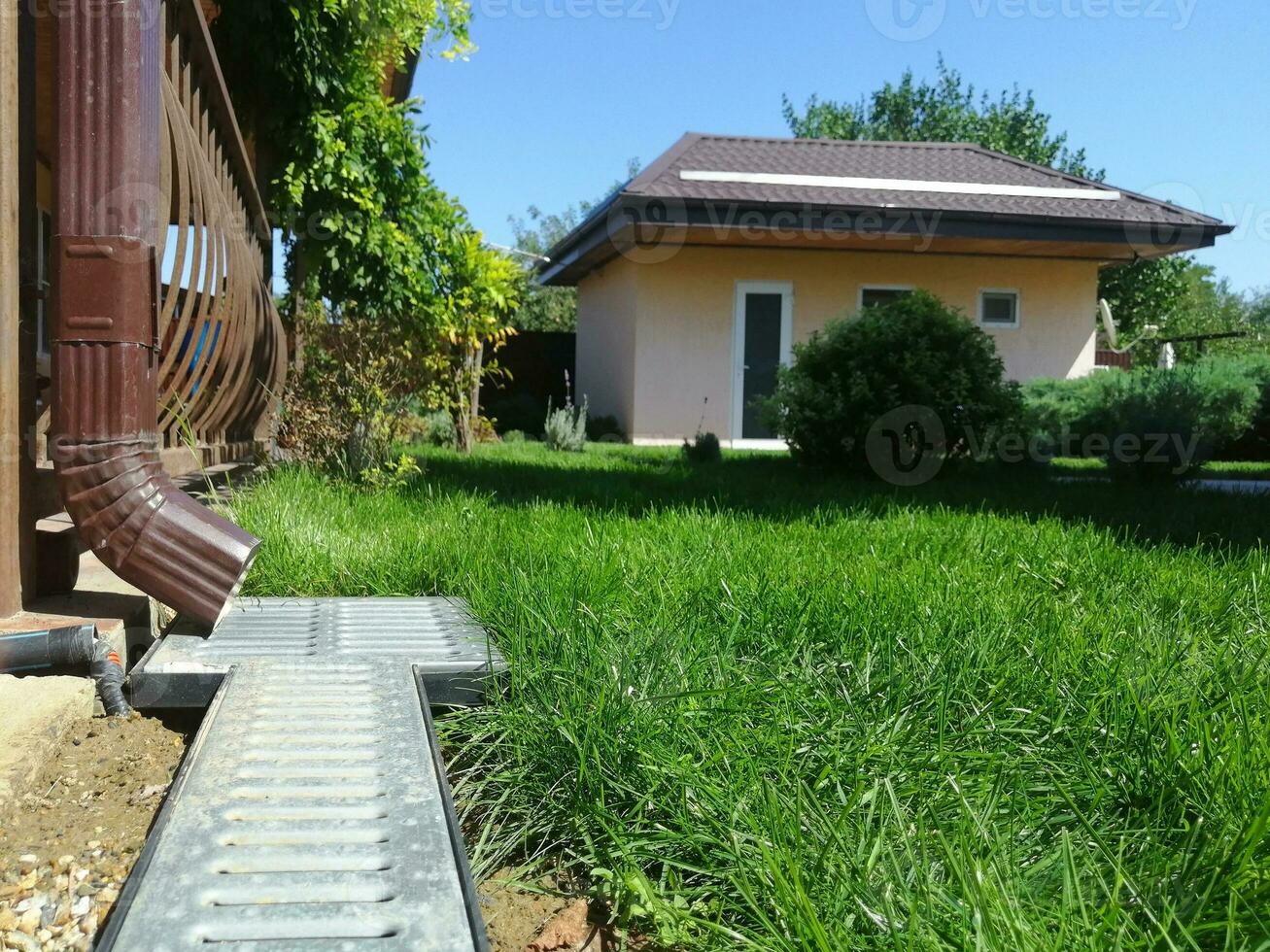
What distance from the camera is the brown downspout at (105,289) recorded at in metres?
2.61

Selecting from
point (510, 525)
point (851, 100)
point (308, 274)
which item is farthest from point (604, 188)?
point (510, 525)

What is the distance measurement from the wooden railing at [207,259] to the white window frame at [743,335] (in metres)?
8.30

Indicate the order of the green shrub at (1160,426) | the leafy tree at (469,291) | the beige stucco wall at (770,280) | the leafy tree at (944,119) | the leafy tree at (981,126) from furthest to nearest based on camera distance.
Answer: the leafy tree at (944,119) → the leafy tree at (981,126) → the beige stucco wall at (770,280) → the leafy tree at (469,291) → the green shrub at (1160,426)

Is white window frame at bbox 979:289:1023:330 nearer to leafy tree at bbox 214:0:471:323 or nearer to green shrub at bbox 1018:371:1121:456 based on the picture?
green shrub at bbox 1018:371:1121:456

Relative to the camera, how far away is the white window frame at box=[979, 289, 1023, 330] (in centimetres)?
1430

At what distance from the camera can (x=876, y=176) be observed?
14797mm

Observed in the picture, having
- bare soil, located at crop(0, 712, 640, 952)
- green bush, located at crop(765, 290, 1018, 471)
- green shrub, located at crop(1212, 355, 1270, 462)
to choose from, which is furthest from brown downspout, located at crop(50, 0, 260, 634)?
green shrub, located at crop(1212, 355, 1270, 462)

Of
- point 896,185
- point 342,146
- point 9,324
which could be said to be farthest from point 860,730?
point 896,185

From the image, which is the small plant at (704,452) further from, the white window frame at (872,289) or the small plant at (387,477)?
the white window frame at (872,289)

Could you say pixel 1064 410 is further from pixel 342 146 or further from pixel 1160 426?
pixel 342 146

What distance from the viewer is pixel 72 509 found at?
2650mm

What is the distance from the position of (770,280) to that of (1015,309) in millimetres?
3450

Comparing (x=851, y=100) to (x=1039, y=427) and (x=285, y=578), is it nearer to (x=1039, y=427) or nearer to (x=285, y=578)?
(x=1039, y=427)

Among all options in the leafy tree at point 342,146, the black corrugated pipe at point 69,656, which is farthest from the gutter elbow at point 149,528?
the leafy tree at point 342,146
